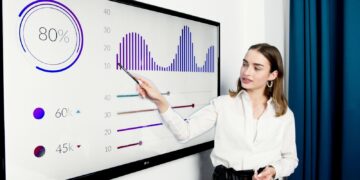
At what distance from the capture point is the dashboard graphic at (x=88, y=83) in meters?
0.96

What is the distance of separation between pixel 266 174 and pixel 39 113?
3.43 ft

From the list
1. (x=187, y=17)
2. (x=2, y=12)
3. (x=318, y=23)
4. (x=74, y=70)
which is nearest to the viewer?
(x=2, y=12)

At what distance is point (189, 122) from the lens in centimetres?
139

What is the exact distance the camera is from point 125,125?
131 centimetres

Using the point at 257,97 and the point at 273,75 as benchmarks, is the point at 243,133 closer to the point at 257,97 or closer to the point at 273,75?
the point at 257,97

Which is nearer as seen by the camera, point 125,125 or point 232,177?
point 125,125

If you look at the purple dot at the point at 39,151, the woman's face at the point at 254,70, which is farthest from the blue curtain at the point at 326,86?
the purple dot at the point at 39,151

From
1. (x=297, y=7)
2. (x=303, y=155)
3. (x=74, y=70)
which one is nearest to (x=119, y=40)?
(x=74, y=70)

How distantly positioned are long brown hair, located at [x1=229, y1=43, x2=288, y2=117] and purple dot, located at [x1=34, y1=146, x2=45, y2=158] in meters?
0.96

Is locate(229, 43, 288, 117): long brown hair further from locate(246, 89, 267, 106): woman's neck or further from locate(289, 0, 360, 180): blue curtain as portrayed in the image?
locate(289, 0, 360, 180): blue curtain

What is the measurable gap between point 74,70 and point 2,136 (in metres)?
0.33

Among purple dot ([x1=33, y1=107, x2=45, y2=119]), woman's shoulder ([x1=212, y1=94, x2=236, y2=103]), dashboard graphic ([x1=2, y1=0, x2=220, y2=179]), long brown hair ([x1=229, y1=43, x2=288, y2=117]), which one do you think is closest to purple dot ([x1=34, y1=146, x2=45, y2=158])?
dashboard graphic ([x1=2, y1=0, x2=220, y2=179])

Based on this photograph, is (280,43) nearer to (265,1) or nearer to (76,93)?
(265,1)

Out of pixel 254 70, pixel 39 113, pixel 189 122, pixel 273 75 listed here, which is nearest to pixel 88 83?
pixel 39 113
